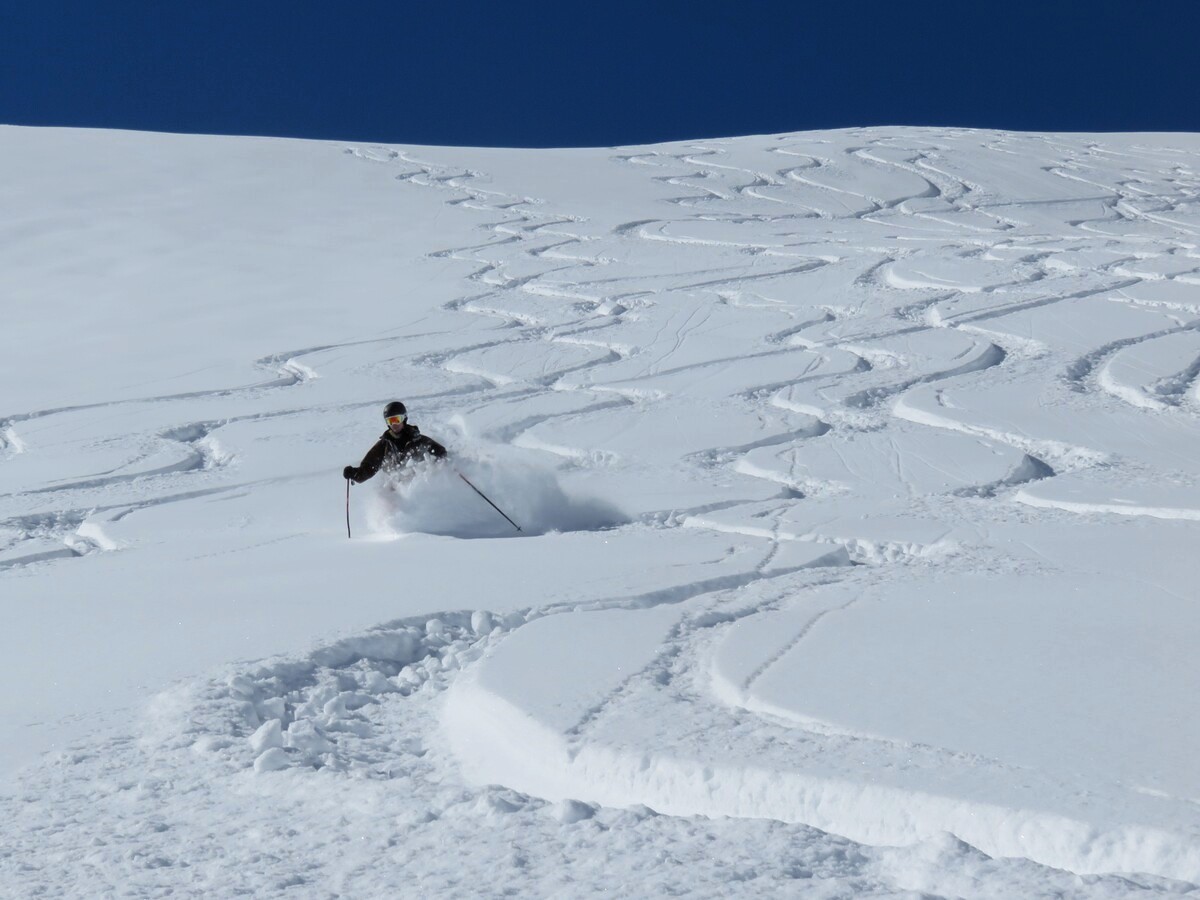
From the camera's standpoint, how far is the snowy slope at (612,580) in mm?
2643

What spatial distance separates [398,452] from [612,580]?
5.73ft

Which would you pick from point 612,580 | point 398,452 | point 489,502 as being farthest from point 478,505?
point 612,580

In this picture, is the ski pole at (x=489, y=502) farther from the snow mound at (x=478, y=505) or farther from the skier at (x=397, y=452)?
the skier at (x=397, y=452)

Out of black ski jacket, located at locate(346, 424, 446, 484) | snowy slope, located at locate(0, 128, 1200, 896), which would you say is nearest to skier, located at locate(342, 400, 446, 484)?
black ski jacket, located at locate(346, 424, 446, 484)

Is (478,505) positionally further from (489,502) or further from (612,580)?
(612,580)

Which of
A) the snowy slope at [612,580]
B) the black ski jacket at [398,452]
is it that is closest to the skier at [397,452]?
the black ski jacket at [398,452]

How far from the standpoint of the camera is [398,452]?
5.92 meters

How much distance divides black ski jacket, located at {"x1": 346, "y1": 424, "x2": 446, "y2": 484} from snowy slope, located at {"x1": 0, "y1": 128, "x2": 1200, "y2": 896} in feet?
0.35

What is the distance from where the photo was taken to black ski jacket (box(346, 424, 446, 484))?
5.92 meters

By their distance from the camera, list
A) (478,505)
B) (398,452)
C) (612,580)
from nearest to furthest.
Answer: (612,580), (398,452), (478,505)

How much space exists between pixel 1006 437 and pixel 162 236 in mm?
12644

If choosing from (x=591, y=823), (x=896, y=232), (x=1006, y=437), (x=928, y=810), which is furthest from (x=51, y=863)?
(x=896, y=232)

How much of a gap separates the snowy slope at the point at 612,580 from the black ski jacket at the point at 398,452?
0.35 feet

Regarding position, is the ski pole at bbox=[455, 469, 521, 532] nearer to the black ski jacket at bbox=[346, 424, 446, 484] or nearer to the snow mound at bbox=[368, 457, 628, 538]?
the snow mound at bbox=[368, 457, 628, 538]
